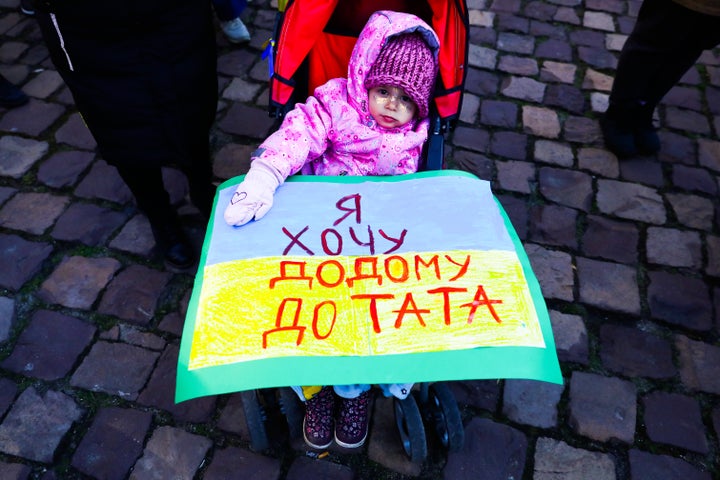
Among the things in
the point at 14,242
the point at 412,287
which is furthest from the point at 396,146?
the point at 14,242

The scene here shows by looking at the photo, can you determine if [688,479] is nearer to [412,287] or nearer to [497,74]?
[412,287]

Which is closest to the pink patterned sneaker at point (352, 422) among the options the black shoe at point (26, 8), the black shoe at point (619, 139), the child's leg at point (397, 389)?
the child's leg at point (397, 389)

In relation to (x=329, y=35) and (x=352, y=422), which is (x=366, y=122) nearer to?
(x=329, y=35)

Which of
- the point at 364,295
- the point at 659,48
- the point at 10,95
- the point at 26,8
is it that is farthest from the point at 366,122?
the point at 26,8

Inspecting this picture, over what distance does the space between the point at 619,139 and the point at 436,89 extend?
177cm

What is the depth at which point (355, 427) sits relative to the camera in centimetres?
208

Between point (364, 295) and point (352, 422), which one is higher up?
point (364, 295)

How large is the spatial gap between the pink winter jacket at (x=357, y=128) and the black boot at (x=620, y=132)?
1791mm

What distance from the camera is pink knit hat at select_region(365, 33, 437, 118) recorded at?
5.94ft

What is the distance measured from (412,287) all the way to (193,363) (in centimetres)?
59

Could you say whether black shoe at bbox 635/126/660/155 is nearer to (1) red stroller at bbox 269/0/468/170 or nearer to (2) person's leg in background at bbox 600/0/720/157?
(2) person's leg in background at bbox 600/0/720/157

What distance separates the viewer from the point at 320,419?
207cm

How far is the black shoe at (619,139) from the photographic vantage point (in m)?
3.22

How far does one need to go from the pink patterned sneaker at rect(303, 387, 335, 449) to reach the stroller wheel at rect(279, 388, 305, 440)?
0.04 meters
